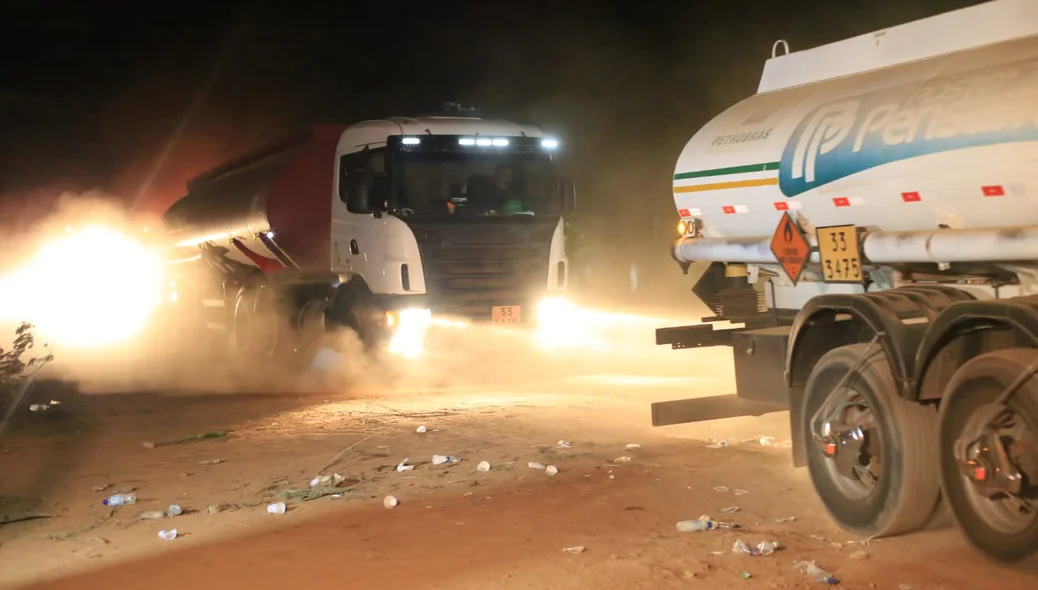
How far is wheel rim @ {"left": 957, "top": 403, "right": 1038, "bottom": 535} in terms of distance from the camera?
507cm

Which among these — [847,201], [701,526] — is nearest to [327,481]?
[701,526]

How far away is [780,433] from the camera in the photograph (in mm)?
9500

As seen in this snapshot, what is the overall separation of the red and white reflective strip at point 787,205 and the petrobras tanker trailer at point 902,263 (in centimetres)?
2

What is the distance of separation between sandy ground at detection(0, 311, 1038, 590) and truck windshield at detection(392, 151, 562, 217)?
263 centimetres

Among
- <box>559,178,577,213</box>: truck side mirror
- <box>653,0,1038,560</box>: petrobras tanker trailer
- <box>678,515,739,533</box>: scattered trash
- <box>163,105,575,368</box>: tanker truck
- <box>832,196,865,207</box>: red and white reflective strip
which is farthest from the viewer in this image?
<box>559,178,577,213</box>: truck side mirror

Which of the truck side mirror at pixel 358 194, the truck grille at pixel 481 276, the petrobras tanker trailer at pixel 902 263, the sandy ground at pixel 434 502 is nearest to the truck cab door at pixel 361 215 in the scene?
the truck side mirror at pixel 358 194

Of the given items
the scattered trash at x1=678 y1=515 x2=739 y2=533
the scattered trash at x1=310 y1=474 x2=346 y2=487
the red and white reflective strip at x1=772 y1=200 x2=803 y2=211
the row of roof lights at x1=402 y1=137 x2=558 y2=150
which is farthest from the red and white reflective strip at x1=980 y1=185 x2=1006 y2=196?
the row of roof lights at x1=402 y1=137 x2=558 y2=150

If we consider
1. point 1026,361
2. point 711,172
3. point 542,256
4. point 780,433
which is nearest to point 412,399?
point 542,256

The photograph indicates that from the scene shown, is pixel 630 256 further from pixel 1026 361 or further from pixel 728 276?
pixel 1026 361

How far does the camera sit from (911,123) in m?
6.20

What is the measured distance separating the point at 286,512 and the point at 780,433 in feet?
15.2

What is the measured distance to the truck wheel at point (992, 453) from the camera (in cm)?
498

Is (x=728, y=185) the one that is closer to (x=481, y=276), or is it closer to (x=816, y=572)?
(x=816, y=572)

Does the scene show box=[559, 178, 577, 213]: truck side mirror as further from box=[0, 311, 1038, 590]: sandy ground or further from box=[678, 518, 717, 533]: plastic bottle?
box=[678, 518, 717, 533]: plastic bottle
